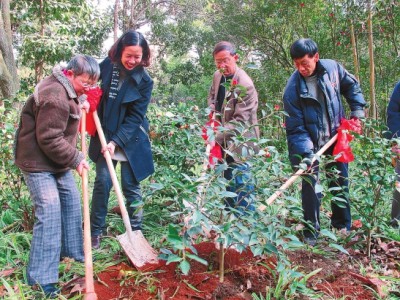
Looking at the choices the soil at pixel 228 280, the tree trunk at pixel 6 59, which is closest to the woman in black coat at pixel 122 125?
the soil at pixel 228 280

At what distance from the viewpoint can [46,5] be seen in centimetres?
673

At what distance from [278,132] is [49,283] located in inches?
242

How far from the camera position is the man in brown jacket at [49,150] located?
92.0 inches

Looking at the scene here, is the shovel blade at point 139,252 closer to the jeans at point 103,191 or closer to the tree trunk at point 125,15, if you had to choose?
the jeans at point 103,191

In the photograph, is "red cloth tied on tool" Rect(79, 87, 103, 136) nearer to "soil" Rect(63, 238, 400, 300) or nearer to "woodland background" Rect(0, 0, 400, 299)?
"woodland background" Rect(0, 0, 400, 299)

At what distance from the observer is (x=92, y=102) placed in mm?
2986

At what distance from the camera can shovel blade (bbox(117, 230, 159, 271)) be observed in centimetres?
251

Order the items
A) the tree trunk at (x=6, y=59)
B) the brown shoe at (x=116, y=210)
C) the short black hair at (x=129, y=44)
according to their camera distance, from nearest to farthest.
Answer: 1. the short black hair at (x=129, y=44)
2. the brown shoe at (x=116, y=210)
3. the tree trunk at (x=6, y=59)

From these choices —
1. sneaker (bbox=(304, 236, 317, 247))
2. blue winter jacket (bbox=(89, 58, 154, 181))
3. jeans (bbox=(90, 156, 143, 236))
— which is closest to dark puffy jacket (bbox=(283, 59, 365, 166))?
sneaker (bbox=(304, 236, 317, 247))

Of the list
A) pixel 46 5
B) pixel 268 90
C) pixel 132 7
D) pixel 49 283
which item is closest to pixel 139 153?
pixel 49 283

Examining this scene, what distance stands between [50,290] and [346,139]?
90.1 inches

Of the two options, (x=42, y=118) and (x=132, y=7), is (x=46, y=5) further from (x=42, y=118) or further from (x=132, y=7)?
(x=132, y=7)

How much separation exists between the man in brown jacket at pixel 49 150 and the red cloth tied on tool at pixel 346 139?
185 cm

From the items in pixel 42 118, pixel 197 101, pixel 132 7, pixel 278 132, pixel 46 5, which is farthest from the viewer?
pixel 132 7
